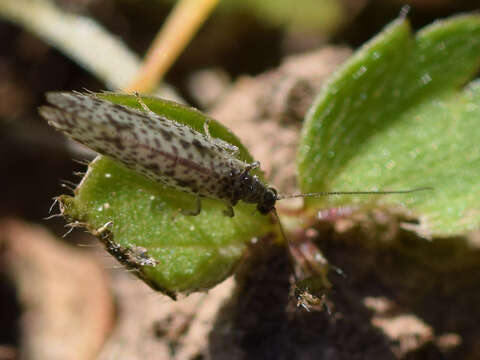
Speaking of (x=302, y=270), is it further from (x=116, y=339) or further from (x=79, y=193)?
(x=116, y=339)

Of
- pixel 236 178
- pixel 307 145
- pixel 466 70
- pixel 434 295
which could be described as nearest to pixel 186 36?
pixel 236 178

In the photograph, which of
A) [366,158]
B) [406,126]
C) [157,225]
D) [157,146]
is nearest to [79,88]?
[157,146]

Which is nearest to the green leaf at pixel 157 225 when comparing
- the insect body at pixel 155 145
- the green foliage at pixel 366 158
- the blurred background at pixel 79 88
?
the green foliage at pixel 366 158

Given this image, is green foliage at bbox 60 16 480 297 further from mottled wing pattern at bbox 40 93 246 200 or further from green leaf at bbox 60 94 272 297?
mottled wing pattern at bbox 40 93 246 200

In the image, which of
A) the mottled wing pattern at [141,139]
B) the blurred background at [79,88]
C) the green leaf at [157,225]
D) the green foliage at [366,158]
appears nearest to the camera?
the green leaf at [157,225]

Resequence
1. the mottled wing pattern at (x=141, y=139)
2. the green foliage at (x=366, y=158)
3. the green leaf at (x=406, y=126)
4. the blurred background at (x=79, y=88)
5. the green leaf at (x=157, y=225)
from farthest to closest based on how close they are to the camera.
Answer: the blurred background at (x=79, y=88), the green leaf at (x=406, y=126), the mottled wing pattern at (x=141, y=139), the green foliage at (x=366, y=158), the green leaf at (x=157, y=225)

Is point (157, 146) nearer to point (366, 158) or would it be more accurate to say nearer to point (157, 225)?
point (157, 225)

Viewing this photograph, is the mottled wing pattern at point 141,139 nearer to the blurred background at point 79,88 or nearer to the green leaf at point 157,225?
the green leaf at point 157,225
